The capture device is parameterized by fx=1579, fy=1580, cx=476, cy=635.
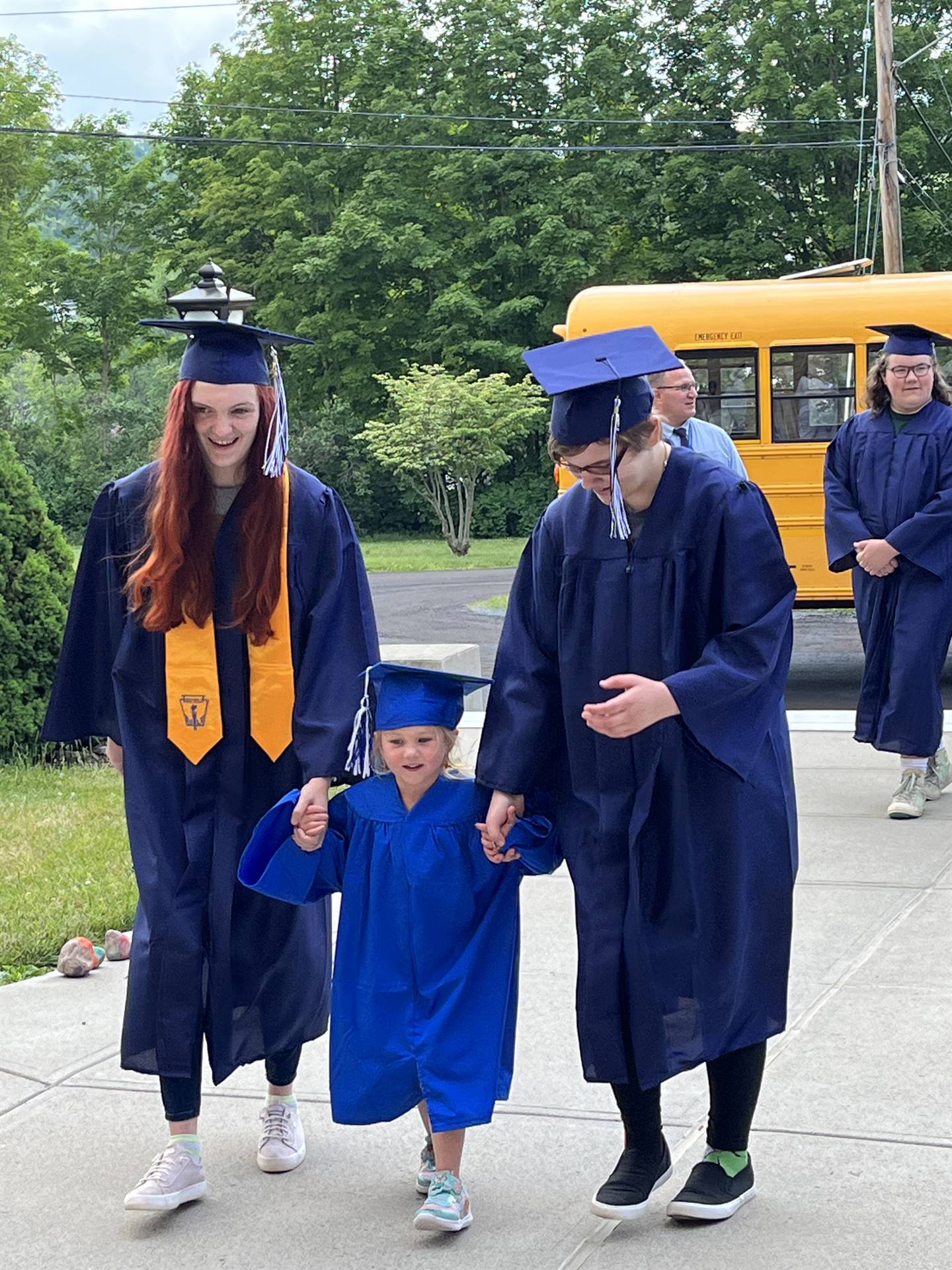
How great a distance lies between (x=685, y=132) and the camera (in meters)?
35.5

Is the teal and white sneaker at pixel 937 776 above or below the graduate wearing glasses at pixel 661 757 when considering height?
below

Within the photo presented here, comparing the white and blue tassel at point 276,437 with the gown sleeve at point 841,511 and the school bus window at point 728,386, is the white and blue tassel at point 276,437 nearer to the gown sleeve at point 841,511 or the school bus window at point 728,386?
the gown sleeve at point 841,511

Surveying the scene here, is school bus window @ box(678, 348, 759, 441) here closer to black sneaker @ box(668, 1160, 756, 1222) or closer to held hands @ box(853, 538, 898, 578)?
held hands @ box(853, 538, 898, 578)

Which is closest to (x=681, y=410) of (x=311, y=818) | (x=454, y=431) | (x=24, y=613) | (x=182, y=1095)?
(x=311, y=818)

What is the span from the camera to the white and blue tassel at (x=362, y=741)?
325 centimetres

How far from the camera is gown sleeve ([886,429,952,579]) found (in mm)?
6664

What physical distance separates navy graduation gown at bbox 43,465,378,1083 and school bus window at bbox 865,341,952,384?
9.71 meters

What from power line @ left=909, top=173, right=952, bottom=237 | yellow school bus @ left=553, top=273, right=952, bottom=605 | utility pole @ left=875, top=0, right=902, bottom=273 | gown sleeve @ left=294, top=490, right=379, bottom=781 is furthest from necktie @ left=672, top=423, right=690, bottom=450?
power line @ left=909, top=173, right=952, bottom=237

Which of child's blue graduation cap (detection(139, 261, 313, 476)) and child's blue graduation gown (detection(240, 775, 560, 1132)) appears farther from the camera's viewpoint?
child's blue graduation cap (detection(139, 261, 313, 476))

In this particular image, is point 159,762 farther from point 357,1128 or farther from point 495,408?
point 495,408

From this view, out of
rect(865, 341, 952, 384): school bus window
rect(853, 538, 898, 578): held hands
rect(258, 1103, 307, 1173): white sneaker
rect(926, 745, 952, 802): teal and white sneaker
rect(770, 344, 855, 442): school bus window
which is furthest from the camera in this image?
rect(770, 344, 855, 442): school bus window

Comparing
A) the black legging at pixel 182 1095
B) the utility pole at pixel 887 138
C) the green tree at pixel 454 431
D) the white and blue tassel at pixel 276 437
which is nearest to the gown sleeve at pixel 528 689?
the white and blue tassel at pixel 276 437

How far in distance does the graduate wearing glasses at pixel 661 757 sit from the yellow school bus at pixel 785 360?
9527mm

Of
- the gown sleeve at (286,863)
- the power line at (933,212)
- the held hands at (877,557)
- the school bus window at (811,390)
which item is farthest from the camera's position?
the power line at (933,212)
